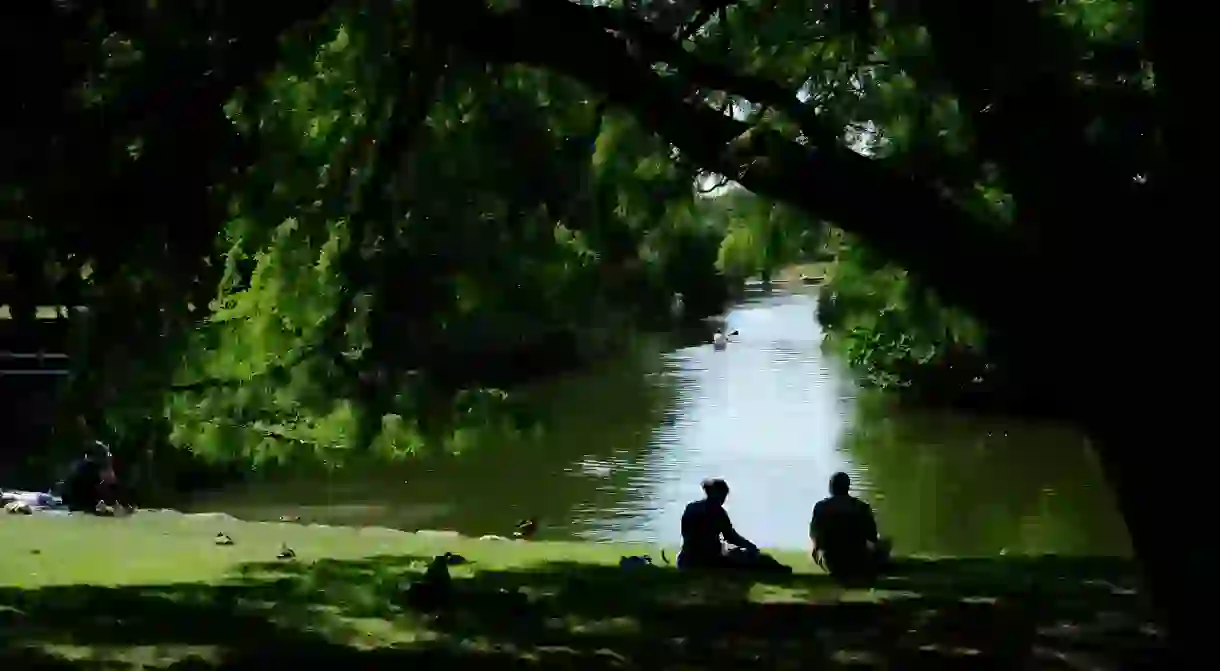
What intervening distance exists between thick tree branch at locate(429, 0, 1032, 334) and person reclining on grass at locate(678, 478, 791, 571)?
4.46m

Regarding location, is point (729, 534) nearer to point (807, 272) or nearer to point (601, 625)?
point (601, 625)

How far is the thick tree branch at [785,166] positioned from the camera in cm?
512

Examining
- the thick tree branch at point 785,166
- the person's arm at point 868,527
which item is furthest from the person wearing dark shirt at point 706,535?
the thick tree branch at point 785,166

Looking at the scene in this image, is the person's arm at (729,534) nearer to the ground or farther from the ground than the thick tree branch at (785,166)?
nearer to the ground

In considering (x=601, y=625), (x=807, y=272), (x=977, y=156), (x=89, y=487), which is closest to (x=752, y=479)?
(x=89, y=487)

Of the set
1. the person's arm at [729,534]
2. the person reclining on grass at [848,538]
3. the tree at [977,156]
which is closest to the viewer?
the tree at [977,156]

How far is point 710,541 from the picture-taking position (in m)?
9.80

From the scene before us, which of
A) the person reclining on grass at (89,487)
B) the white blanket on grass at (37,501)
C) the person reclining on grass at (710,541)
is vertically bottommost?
the white blanket on grass at (37,501)

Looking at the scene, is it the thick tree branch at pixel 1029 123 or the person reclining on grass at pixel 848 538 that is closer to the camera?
the thick tree branch at pixel 1029 123

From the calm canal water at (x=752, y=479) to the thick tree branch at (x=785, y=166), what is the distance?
10431 millimetres

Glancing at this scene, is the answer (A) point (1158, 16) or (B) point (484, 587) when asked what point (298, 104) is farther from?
(A) point (1158, 16)

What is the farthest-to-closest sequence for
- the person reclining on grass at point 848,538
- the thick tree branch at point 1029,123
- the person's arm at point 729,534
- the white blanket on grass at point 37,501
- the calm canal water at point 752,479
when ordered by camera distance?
the calm canal water at point 752,479
the white blanket on grass at point 37,501
the person's arm at point 729,534
the person reclining on grass at point 848,538
the thick tree branch at point 1029,123

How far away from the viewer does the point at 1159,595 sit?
4.87m

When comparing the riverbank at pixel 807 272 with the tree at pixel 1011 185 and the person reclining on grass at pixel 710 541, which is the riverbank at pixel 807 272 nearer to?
the person reclining on grass at pixel 710 541
